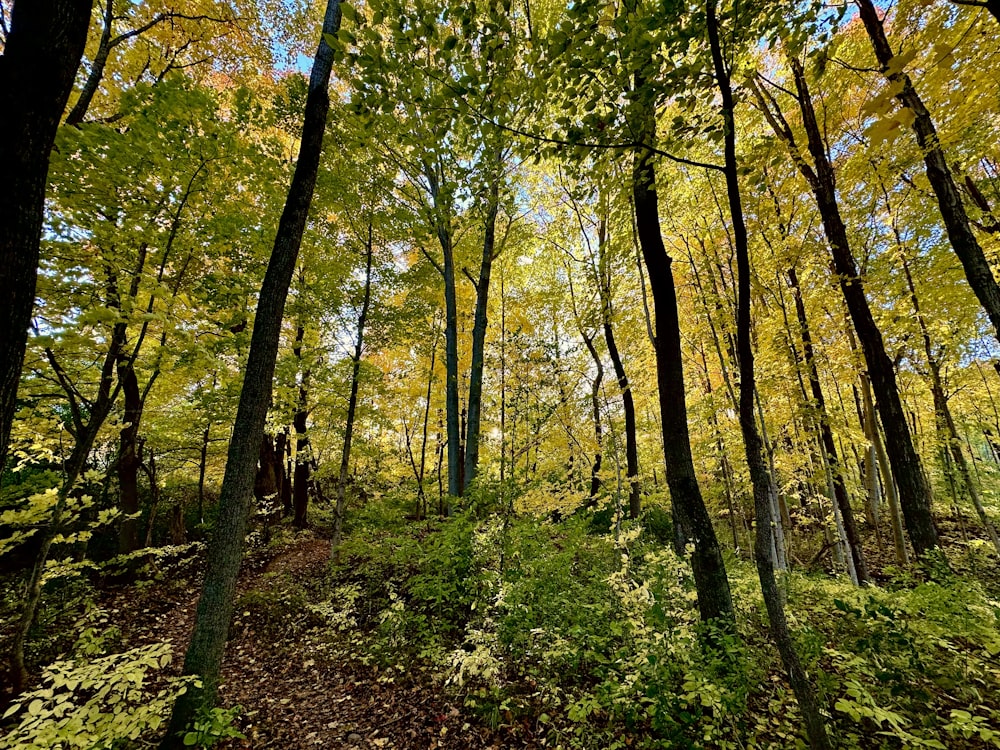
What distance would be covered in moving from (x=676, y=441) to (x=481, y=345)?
503 cm

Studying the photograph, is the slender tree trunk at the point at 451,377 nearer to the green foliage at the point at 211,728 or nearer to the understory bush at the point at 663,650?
the understory bush at the point at 663,650

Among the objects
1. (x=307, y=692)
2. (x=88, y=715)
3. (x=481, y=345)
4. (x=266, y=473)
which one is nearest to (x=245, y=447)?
(x=88, y=715)

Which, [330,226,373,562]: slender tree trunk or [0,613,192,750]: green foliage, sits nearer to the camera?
[0,613,192,750]: green foliage

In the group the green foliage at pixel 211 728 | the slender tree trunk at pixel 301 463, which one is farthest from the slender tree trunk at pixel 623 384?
the slender tree trunk at pixel 301 463

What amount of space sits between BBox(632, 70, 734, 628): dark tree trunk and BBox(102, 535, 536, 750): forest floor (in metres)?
2.20

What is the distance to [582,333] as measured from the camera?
37.0 feet

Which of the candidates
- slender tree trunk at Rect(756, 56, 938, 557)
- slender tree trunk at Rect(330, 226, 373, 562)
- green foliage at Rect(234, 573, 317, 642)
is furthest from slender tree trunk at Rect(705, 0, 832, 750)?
slender tree trunk at Rect(330, 226, 373, 562)

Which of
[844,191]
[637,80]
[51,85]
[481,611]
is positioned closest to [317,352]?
[481,611]

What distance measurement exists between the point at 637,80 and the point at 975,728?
423cm

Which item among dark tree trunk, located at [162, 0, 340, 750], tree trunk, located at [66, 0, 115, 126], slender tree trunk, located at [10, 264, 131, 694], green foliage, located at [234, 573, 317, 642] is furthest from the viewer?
green foliage, located at [234, 573, 317, 642]

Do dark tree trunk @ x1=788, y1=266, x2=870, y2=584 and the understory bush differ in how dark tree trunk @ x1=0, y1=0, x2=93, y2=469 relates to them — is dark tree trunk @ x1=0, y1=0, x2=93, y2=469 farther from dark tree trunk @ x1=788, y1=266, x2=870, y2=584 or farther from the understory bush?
dark tree trunk @ x1=788, y1=266, x2=870, y2=584

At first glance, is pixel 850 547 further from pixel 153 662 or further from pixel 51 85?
pixel 51 85

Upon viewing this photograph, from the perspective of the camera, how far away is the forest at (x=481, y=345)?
274cm

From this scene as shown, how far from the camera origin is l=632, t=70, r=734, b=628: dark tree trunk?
388 centimetres
